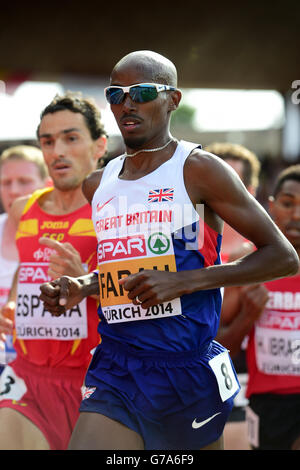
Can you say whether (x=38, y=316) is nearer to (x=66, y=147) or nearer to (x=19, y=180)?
(x=66, y=147)

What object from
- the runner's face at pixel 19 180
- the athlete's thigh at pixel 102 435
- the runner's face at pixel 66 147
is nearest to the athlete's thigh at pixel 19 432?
the athlete's thigh at pixel 102 435

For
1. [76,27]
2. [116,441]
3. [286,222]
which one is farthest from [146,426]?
[76,27]

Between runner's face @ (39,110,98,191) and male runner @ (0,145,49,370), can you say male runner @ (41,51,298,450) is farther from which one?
male runner @ (0,145,49,370)

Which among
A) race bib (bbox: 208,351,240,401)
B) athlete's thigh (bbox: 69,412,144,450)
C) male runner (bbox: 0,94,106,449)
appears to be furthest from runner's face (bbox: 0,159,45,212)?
athlete's thigh (bbox: 69,412,144,450)

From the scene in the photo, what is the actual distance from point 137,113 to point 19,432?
6.60 feet

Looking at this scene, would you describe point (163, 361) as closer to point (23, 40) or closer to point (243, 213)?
point (243, 213)

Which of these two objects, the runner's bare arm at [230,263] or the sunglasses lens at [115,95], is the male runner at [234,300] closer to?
the runner's bare arm at [230,263]

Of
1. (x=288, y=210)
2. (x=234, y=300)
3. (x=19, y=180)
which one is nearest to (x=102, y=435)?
(x=234, y=300)

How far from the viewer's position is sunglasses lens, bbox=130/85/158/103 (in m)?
2.93

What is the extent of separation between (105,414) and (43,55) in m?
20.6

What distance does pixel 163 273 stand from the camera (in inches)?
107

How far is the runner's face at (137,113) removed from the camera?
2961 millimetres

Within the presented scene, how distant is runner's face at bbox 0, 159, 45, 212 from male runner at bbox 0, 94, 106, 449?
5.80ft
